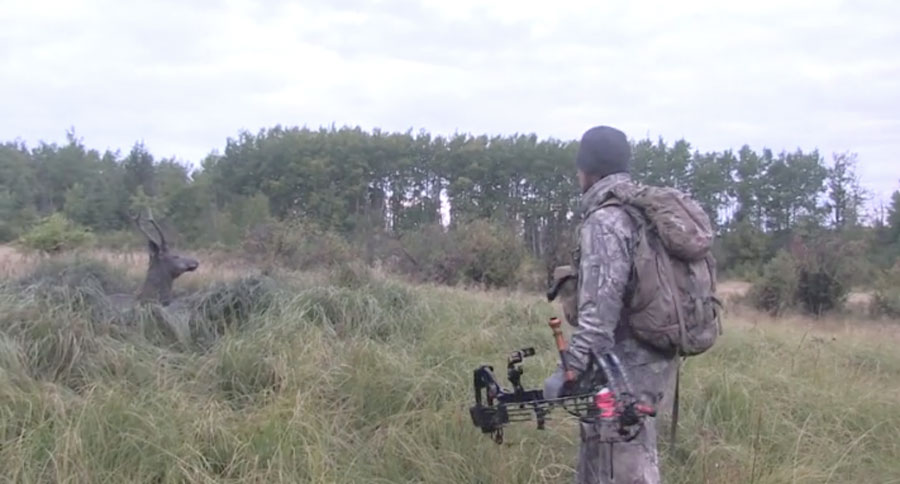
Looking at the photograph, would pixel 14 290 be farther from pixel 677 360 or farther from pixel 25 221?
pixel 25 221

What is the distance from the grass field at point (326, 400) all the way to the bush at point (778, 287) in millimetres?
12748

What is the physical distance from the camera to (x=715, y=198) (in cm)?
3966

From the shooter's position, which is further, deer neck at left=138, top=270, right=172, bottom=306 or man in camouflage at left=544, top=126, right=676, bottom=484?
deer neck at left=138, top=270, right=172, bottom=306

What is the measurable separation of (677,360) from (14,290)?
209 inches

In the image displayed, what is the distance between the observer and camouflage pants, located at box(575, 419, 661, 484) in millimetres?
3613

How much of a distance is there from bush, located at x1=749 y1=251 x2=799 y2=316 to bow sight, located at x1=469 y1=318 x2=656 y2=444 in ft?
58.8

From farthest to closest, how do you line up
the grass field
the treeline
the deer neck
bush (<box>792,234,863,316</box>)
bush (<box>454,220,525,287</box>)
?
the treeline < bush (<box>792,234,863,316</box>) < bush (<box>454,220,525,287</box>) < the deer neck < the grass field

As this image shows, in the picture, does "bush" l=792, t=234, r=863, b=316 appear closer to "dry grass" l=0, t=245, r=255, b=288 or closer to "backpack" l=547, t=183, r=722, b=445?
"dry grass" l=0, t=245, r=255, b=288

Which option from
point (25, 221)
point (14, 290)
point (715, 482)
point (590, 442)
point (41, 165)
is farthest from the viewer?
point (41, 165)

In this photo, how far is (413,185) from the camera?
38.0m

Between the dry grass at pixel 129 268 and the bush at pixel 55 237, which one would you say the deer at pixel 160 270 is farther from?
the bush at pixel 55 237

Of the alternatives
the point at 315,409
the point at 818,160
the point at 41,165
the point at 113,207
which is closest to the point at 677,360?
the point at 315,409

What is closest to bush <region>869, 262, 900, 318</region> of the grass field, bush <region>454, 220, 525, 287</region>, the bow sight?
bush <region>454, 220, 525, 287</region>

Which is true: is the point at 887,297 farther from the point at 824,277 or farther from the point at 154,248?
the point at 154,248
